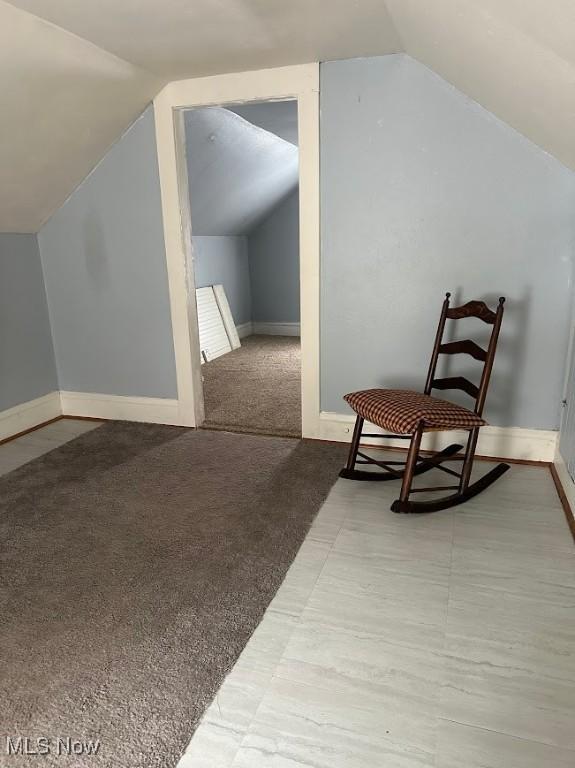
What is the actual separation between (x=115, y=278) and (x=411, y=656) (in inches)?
102

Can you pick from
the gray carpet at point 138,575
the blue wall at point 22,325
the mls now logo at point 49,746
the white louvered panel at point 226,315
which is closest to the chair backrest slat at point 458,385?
the gray carpet at point 138,575

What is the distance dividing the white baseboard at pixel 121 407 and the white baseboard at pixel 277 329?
3.12m

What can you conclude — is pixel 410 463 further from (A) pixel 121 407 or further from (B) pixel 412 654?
(A) pixel 121 407

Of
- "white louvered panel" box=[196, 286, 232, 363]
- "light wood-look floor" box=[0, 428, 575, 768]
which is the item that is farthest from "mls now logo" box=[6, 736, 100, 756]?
"white louvered panel" box=[196, 286, 232, 363]

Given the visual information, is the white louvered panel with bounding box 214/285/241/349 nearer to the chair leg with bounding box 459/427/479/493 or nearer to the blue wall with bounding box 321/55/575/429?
the blue wall with bounding box 321/55/575/429

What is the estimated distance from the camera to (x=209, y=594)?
5.57 ft

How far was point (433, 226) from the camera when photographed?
2537 millimetres

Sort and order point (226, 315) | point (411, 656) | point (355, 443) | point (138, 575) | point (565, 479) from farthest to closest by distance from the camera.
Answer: point (226, 315) < point (355, 443) < point (565, 479) < point (138, 575) < point (411, 656)

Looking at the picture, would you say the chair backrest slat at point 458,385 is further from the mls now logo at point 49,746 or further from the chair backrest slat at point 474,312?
the mls now logo at point 49,746

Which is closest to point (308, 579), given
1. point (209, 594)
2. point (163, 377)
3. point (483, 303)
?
point (209, 594)

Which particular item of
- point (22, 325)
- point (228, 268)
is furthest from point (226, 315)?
point (22, 325)

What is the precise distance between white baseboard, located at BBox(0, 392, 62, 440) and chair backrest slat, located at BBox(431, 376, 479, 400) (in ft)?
7.99

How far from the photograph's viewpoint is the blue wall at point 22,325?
10.1ft

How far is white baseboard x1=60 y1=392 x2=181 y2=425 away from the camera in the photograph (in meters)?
3.27
